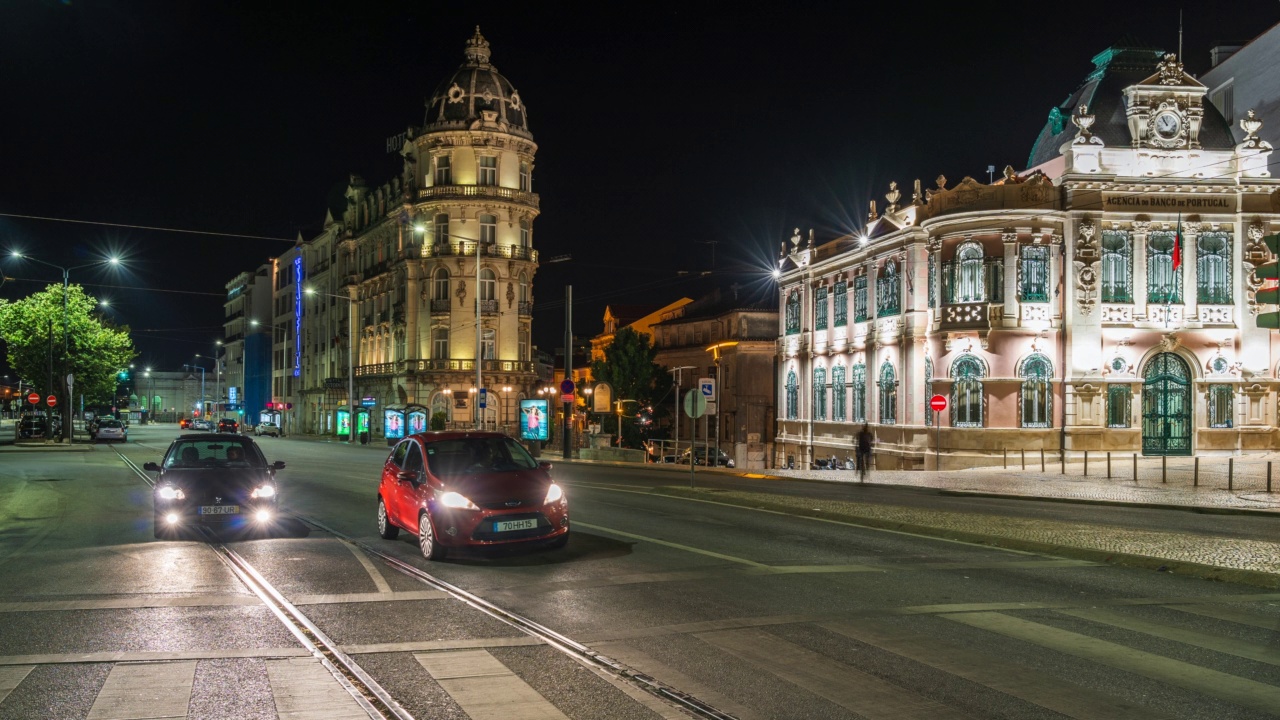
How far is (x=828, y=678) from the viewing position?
23.3 feet

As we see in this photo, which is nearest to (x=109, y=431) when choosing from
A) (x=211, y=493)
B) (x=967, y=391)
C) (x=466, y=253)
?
(x=466, y=253)

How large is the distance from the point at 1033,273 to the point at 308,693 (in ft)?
113

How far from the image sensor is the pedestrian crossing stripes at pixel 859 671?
21.0 feet

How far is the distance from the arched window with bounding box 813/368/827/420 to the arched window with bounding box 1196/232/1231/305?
16958 millimetres

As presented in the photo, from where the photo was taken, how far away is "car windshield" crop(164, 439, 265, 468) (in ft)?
A: 53.0

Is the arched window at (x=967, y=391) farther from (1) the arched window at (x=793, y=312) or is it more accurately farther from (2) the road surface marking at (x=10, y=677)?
(2) the road surface marking at (x=10, y=677)

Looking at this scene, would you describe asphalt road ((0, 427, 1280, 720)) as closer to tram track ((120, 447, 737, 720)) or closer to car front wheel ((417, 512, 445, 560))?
tram track ((120, 447, 737, 720))

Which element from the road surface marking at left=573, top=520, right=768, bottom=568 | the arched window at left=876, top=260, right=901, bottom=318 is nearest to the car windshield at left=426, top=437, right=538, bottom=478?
the road surface marking at left=573, top=520, right=768, bottom=568

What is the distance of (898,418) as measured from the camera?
40438mm

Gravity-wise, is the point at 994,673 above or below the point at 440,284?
below

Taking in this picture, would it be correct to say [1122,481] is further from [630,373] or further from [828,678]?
[630,373]

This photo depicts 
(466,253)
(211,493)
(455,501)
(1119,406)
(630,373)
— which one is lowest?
(211,493)

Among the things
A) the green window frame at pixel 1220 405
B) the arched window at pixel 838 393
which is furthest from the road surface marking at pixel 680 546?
the arched window at pixel 838 393

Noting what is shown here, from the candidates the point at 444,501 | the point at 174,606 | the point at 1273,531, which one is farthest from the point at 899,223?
the point at 174,606
